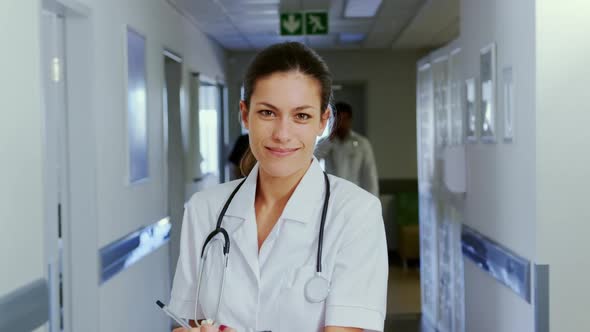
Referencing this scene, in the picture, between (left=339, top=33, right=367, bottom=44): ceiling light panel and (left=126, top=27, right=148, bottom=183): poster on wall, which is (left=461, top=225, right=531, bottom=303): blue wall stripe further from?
(left=339, top=33, right=367, bottom=44): ceiling light panel

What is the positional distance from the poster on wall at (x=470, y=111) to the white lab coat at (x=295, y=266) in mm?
2401

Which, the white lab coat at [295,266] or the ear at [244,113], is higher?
the ear at [244,113]

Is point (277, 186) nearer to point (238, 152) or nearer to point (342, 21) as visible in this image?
point (238, 152)

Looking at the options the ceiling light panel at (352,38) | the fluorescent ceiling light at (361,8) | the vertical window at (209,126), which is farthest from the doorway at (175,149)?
the ceiling light panel at (352,38)

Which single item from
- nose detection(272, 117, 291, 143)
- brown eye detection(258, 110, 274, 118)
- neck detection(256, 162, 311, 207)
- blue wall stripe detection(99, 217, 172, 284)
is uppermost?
brown eye detection(258, 110, 274, 118)

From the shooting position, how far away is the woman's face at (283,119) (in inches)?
60.3

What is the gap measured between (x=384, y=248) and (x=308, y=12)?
528 centimetres

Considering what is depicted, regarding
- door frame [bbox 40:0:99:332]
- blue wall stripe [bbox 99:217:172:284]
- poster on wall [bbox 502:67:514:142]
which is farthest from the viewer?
blue wall stripe [bbox 99:217:172:284]

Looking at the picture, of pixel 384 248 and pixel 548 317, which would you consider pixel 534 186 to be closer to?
pixel 548 317

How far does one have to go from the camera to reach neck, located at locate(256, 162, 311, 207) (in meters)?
1.69

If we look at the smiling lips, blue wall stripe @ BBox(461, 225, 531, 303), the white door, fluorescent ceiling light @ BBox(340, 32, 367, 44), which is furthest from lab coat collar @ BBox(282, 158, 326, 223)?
fluorescent ceiling light @ BBox(340, 32, 367, 44)

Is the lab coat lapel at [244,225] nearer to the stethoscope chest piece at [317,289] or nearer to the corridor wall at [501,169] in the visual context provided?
the stethoscope chest piece at [317,289]

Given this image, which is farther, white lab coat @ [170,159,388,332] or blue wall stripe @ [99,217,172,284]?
blue wall stripe @ [99,217,172,284]

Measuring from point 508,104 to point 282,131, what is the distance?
191 cm
